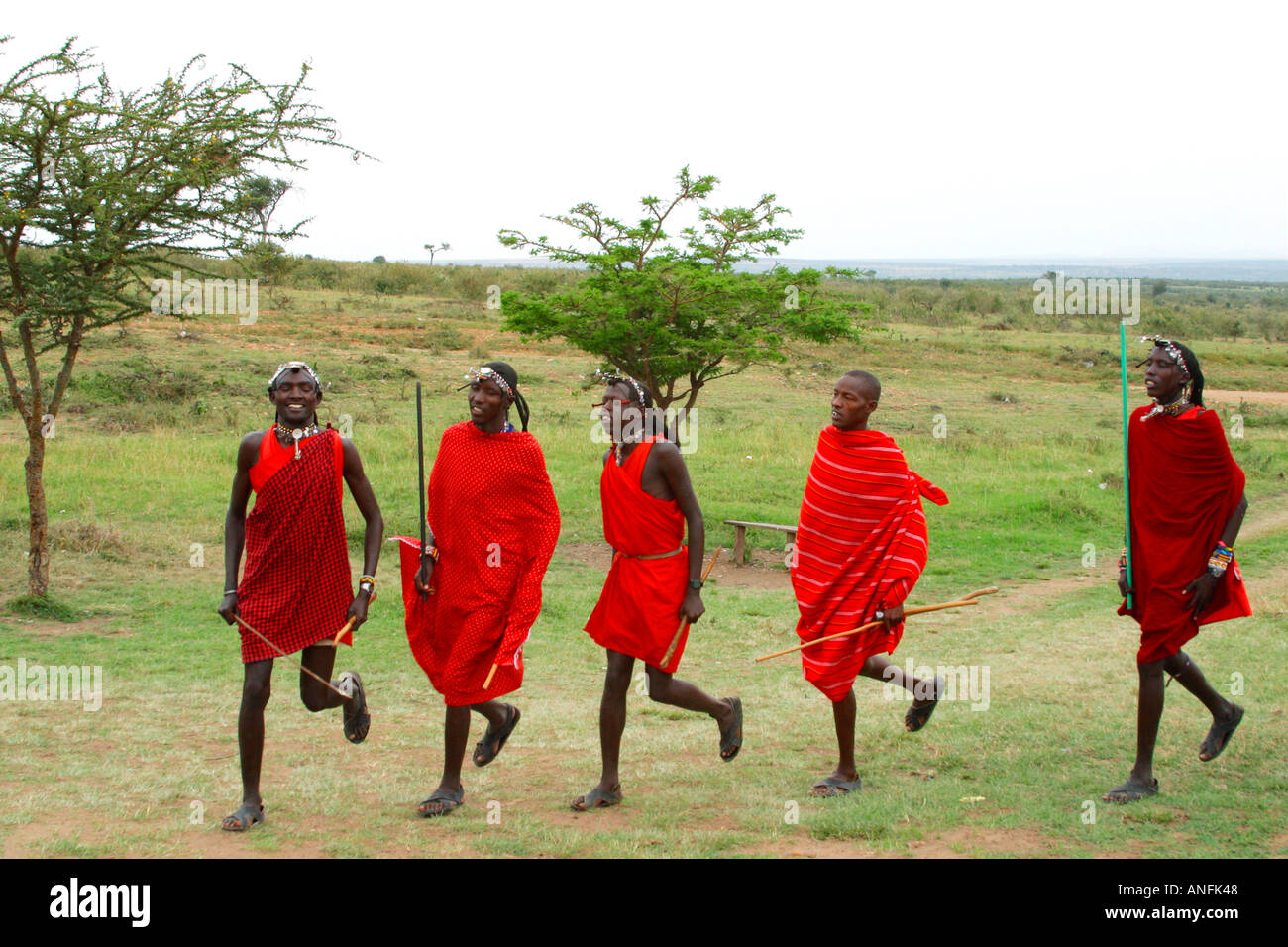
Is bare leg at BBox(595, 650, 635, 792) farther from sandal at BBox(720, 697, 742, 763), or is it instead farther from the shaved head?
the shaved head

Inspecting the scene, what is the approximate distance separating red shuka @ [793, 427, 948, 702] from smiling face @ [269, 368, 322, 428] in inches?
92.1

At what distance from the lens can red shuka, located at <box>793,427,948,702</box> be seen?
5.58m

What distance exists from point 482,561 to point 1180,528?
3.21 m

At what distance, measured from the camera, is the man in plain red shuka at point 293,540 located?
17.2 feet

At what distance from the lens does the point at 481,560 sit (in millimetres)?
5449

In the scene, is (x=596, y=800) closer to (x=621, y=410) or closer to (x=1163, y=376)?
(x=621, y=410)

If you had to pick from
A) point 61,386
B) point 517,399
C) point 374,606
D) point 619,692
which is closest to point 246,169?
point 61,386

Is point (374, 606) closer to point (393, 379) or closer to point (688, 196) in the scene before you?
point (688, 196)

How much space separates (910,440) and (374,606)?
12118 mm

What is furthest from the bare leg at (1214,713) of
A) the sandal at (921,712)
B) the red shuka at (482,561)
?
the red shuka at (482,561)

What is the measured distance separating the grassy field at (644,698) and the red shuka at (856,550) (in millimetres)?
662

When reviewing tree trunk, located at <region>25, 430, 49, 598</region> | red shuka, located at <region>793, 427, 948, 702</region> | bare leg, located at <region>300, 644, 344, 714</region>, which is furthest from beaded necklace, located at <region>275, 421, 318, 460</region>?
tree trunk, located at <region>25, 430, 49, 598</region>

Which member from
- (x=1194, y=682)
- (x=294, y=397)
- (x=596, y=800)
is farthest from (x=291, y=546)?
(x=1194, y=682)

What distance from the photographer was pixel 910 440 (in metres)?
20.2
